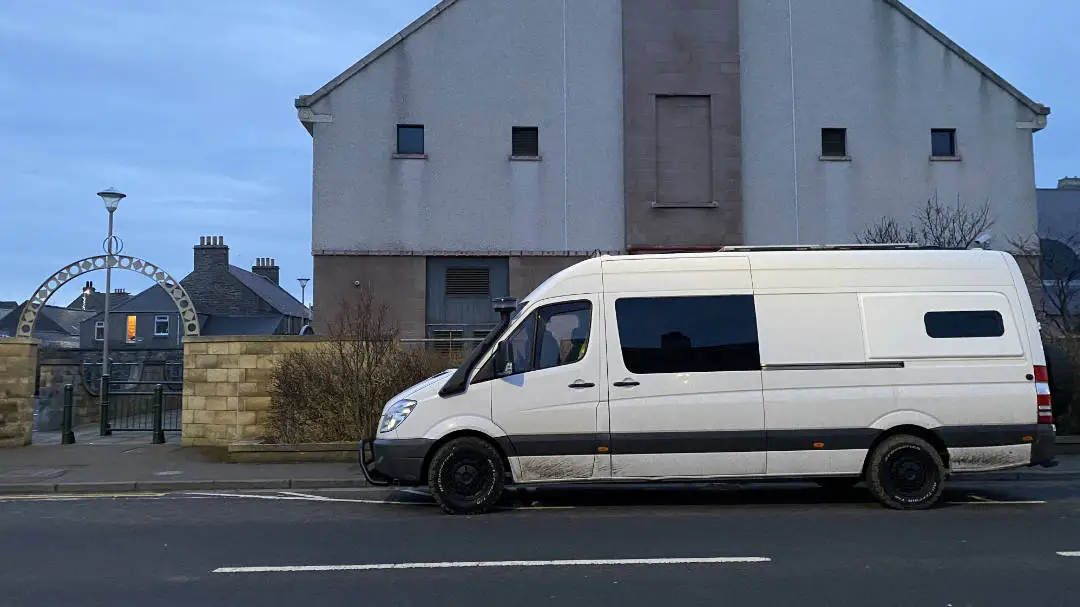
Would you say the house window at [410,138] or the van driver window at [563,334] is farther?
the house window at [410,138]

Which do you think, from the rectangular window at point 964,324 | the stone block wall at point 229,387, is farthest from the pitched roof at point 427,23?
the rectangular window at point 964,324

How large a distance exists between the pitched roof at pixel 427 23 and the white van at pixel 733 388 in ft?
47.9

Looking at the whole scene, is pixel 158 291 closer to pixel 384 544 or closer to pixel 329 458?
pixel 329 458

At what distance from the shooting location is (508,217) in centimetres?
2194

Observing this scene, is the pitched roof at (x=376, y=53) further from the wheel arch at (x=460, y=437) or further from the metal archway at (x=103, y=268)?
the wheel arch at (x=460, y=437)

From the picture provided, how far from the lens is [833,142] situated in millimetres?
22641

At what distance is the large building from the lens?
21859mm

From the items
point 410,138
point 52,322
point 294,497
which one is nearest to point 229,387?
point 294,497

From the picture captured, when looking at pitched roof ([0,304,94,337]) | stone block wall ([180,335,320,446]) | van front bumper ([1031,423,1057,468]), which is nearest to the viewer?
van front bumper ([1031,423,1057,468])

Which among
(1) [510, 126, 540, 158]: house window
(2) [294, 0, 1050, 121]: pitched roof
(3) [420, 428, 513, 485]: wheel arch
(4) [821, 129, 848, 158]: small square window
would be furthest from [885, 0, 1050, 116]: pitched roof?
(3) [420, 428, 513, 485]: wheel arch

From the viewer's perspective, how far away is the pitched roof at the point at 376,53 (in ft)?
71.5

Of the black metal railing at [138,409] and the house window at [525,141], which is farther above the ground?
the house window at [525,141]

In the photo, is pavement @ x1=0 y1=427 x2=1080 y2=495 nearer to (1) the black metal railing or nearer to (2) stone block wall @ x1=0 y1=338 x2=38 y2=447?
(2) stone block wall @ x1=0 y1=338 x2=38 y2=447

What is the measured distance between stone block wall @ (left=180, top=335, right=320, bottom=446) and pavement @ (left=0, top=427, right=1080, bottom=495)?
0.46 metres
